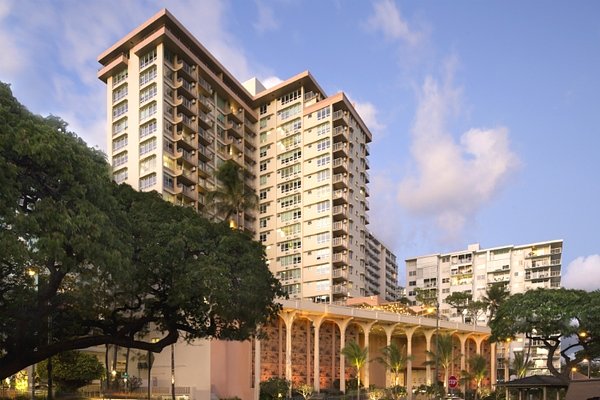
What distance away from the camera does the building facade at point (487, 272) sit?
13696 cm

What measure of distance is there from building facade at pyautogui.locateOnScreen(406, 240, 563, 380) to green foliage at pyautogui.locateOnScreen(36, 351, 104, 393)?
88.9 m

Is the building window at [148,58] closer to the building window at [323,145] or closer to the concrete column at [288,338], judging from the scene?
the building window at [323,145]

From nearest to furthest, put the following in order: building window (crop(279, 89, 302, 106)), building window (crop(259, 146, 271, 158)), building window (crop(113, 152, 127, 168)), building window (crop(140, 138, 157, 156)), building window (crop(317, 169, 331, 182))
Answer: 1. building window (crop(140, 138, 157, 156))
2. building window (crop(113, 152, 127, 168))
3. building window (crop(317, 169, 331, 182))
4. building window (crop(279, 89, 302, 106))
5. building window (crop(259, 146, 271, 158))

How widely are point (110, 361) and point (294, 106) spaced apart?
2143 inches

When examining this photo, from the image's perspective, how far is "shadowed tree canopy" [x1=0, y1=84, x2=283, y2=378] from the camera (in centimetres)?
1853

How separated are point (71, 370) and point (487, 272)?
116036 mm

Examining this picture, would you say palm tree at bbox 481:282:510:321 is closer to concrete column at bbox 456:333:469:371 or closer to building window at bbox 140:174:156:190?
concrete column at bbox 456:333:469:371

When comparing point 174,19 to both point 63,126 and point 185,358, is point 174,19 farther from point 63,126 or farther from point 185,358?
point 63,126

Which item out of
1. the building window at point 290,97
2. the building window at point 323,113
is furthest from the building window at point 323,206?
the building window at point 290,97

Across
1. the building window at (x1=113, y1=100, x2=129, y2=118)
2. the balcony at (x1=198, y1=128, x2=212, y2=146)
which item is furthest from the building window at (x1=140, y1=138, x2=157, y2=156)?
the balcony at (x1=198, y1=128, x2=212, y2=146)

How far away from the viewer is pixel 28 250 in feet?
59.3

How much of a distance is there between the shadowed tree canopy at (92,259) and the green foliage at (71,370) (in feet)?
68.9

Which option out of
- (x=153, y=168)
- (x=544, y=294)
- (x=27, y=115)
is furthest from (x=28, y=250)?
(x=153, y=168)

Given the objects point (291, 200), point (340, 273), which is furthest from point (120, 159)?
point (340, 273)
